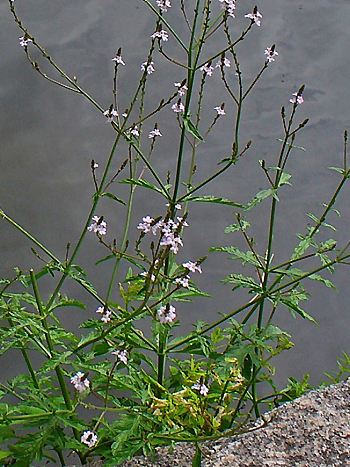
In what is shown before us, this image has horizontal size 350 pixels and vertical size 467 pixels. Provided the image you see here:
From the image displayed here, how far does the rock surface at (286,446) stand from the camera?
148cm

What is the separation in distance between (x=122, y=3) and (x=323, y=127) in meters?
1.02

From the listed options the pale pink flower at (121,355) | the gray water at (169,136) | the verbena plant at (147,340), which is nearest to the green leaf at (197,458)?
the verbena plant at (147,340)

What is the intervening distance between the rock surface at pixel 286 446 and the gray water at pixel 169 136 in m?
1.26

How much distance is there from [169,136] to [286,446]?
6.04 feet

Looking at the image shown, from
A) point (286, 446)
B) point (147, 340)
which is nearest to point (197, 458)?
point (286, 446)

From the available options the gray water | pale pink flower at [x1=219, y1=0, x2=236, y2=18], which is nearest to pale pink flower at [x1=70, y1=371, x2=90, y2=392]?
pale pink flower at [x1=219, y1=0, x2=236, y2=18]

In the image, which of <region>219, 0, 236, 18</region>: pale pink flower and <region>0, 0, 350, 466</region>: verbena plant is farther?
<region>219, 0, 236, 18</region>: pale pink flower

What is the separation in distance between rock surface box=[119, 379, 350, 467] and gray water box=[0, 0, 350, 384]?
1.26 m

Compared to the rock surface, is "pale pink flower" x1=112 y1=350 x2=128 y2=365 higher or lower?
higher

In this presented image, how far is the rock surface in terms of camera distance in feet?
4.86

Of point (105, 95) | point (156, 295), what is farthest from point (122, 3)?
point (156, 295)

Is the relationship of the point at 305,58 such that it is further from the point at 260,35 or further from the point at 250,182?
the point at 250,182

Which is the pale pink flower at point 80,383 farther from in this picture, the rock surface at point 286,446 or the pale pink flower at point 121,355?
the rock surface at point 286,446

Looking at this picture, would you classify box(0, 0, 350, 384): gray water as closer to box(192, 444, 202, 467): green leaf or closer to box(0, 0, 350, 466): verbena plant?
box(0, 0, 350, 466): verbena plant
